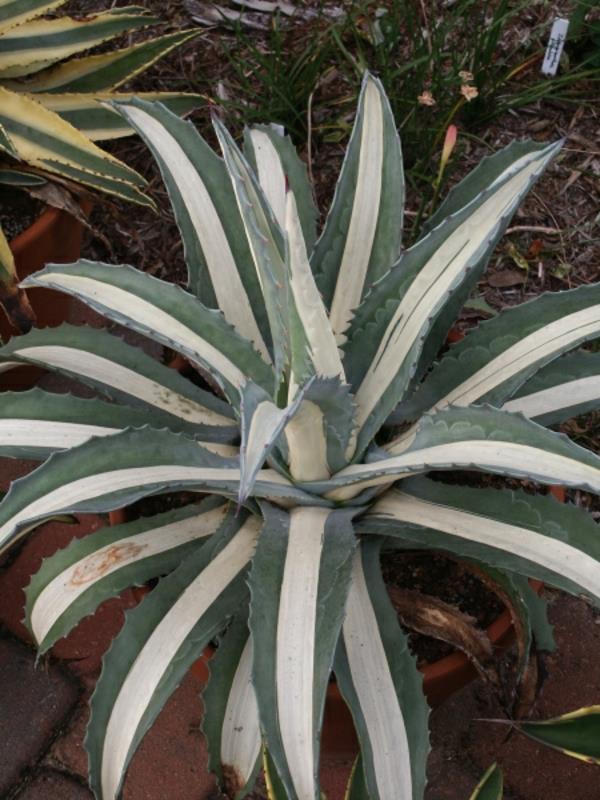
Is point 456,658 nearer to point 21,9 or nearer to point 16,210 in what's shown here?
point 16,210

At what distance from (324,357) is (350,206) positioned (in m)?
0.28

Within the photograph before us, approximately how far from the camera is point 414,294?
91 centimetres

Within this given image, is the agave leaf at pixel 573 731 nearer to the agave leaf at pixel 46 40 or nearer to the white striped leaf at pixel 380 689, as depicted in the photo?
the white striped leaf at pixel 380 689

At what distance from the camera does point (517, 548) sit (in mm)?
898

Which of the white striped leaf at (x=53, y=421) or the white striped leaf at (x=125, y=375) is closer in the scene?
the white striped leaf at (x=53, y=421)

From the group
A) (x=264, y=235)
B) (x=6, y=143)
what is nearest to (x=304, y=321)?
(x=264, y=235)

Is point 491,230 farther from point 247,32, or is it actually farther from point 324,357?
point 247,32

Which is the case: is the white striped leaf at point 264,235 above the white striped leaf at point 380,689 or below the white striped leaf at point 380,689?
above

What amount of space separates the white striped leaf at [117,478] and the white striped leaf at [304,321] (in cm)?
12

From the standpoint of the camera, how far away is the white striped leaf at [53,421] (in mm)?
938

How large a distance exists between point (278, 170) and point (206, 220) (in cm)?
11

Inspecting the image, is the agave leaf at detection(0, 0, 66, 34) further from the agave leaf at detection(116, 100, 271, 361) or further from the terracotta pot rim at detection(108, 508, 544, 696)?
the terracotta pot rim at detection(108, 508, 544, 696)

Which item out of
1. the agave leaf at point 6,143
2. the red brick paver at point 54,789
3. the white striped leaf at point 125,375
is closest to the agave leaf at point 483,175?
the white striped leaf at point 125,375

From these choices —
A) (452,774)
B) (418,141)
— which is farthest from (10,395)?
(418,141)
